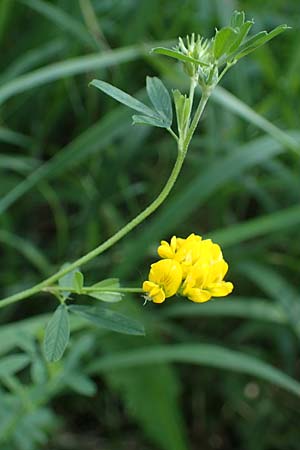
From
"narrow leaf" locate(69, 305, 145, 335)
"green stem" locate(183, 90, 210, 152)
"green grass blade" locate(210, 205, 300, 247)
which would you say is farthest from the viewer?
"green grass blade" locate(210, 205, 300, 247)

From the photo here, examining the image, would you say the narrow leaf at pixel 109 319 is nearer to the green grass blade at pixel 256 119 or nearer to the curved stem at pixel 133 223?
the curved stem at pixel 133 223

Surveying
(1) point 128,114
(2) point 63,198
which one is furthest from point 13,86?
(2) point 63,198

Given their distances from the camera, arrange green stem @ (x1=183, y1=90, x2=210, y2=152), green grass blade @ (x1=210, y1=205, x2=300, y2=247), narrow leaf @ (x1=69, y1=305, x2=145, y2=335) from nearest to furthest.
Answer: green stem @ (x1=183, y1=90, x2=210, y2=152) < narrow leaf @ (x1=69, y1=305, x2=145, y2=335) < green grass blade @ (x1=210, y1=205, x2=300, y2=247)

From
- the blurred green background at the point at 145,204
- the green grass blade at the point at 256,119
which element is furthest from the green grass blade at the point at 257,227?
the green grass blade at the point at 256,119

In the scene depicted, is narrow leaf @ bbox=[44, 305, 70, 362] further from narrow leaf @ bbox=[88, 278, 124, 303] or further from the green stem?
the green stem

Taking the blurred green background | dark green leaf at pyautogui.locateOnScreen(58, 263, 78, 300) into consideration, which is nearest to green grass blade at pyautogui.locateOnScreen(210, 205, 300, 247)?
the blurred green background

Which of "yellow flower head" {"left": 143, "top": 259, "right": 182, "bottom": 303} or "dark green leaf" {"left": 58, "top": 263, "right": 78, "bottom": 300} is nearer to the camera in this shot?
"yellow flower head" {"left": 143, "top": 259, "right": 182, "bottom": 303}

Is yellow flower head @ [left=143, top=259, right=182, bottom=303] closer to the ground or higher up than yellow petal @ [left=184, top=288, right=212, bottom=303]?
higher up

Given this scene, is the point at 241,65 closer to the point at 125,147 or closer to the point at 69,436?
the point at 125,147
